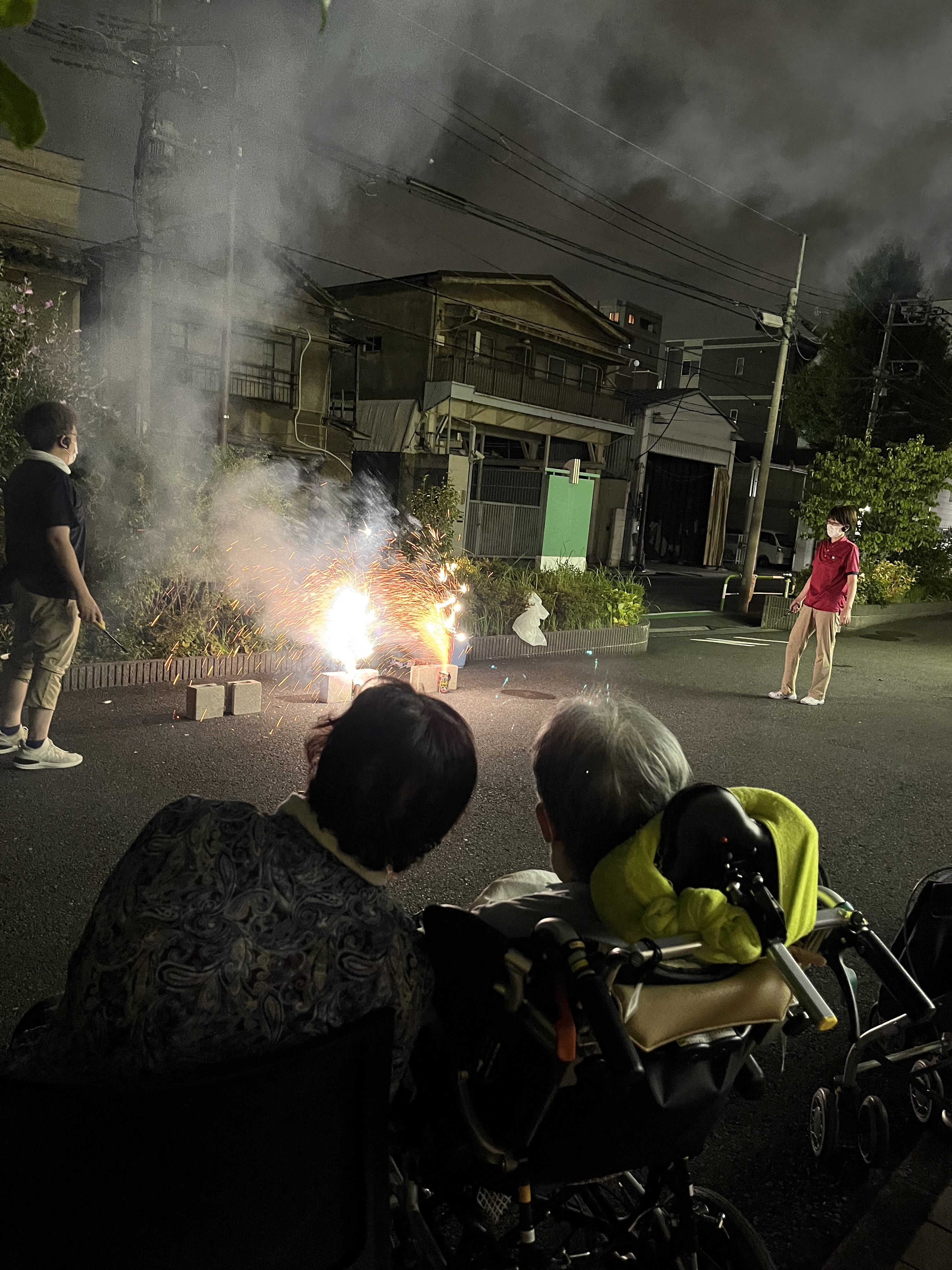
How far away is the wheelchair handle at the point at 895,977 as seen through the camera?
158cm

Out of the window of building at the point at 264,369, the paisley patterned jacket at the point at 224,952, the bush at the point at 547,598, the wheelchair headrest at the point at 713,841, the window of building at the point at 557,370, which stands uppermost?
the window of building at the point at 557,370

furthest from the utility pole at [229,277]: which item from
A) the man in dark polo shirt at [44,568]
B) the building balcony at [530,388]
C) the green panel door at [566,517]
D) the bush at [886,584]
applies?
the bush at [886,584]

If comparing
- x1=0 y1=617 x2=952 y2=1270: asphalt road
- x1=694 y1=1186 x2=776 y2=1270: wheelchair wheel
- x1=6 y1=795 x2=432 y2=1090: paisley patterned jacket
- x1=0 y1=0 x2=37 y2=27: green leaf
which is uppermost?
x1=0 y1=0 x2=37 y2=27: green leaf

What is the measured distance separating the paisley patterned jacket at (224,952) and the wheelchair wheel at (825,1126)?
1.81 meters

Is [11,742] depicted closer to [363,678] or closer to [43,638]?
[43,638]

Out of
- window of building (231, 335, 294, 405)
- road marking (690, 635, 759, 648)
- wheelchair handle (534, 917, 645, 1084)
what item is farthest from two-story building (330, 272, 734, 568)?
wheelchair handle (534, 917, 645, 1084)

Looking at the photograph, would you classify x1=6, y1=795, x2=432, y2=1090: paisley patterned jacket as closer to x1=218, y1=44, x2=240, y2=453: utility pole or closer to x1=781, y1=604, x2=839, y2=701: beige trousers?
x1=781, y1=604, x2=839, y2=701: beige trousers

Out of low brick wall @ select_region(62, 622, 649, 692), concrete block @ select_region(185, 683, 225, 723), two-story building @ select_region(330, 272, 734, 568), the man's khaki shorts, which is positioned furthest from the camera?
two-story building @ select_region(330, 272, 734, 568)

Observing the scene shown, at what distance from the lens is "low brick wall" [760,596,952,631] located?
17109mm

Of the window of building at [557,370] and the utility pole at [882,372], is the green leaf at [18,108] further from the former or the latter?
the window of building at [557,370]

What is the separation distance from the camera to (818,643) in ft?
32.0

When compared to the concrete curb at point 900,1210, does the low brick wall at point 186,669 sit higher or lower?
higher

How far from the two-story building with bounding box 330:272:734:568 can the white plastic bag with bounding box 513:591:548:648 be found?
438 inches

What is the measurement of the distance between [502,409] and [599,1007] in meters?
27.0
